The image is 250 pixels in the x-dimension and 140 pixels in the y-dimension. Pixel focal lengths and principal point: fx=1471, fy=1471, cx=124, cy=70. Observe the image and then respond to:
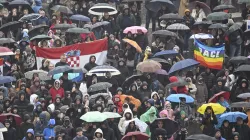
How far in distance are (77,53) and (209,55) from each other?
3985 millimetres

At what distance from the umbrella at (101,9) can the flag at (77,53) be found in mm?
3225

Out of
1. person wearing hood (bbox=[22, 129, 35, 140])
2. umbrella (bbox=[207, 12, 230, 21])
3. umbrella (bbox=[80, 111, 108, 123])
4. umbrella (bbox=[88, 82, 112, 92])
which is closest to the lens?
person wearing hood (bbox=[22, 129, 35, 140])

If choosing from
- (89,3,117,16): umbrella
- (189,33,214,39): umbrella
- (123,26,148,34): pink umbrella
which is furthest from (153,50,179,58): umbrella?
(89,3,117,16): umbrella

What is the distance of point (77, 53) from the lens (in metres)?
44.3

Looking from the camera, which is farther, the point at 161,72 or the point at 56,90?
the point at 161,72

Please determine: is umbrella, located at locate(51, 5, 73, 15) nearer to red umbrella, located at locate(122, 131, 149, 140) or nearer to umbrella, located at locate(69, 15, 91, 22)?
umbrella, located at locate(69, 15, 91, 22)

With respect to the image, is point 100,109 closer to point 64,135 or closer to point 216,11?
point 64,135

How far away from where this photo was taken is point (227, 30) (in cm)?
4538

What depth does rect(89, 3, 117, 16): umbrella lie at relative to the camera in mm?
47781

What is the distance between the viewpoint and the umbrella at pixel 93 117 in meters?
37.8

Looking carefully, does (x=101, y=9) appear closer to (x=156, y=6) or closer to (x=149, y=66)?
(x=156, y=6)

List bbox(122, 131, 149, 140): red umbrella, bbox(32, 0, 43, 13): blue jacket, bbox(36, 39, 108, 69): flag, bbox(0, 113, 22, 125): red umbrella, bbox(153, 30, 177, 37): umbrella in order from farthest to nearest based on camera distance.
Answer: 1. bbox(32, 0, 43, 13): blue jacket
2. bbox(153, 30, 177, 37): umbrella
3. bbox(36, 39, 108, 69): flag
4. bbox(0, 113, 22, 125): red umbrella
5. bbox(122, 131, 149, 140): red umbrella

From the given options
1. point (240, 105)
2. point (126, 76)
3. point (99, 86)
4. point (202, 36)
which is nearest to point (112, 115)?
point (99, 86)

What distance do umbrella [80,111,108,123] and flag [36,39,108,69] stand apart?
235 inches
